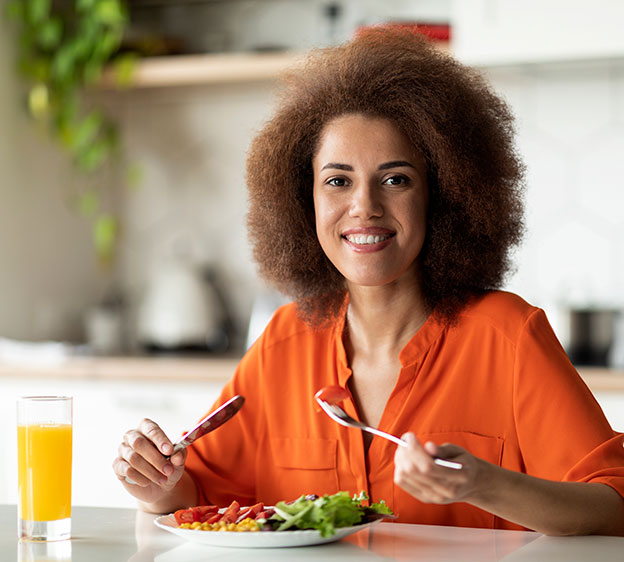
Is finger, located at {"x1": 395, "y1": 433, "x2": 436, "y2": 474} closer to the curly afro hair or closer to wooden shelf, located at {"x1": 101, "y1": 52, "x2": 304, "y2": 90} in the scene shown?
the curly afro hair

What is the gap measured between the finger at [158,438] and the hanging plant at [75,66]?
6.24 ft

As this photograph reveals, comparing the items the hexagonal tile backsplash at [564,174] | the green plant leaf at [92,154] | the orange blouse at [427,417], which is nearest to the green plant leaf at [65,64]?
the green plant leaf at [92,154]

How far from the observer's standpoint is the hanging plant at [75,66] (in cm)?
296

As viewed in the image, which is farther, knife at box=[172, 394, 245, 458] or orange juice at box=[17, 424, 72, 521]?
knife at box=[172, 394, 245, 458]

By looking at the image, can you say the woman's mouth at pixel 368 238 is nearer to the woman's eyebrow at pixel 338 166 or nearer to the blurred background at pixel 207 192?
the woman's eyebrow at pixel 338 166

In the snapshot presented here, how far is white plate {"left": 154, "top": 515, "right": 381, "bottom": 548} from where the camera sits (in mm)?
1044

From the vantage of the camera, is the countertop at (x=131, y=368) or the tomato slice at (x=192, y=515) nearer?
the tomato slice at (x=192, y=515)

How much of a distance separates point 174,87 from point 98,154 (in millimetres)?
402

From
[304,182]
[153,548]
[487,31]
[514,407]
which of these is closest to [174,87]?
[487,31]

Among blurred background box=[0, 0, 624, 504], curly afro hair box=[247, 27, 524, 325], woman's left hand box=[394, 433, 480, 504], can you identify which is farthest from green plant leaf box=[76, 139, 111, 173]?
woman's left hand box=[394, 433, 480, 504]

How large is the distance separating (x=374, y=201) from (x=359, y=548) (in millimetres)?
586

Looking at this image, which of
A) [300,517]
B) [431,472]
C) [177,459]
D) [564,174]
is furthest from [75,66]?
[431,472]

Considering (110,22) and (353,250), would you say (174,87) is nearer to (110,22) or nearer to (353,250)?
(110,22)

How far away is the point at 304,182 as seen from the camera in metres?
1.65
